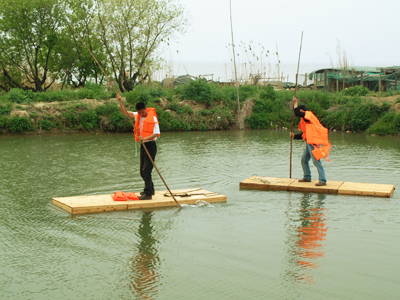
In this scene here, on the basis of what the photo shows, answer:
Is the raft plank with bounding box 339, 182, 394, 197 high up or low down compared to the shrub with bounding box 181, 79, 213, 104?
down

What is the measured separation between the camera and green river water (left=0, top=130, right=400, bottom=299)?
15.7 ft

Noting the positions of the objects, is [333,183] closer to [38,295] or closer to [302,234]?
[302,234]

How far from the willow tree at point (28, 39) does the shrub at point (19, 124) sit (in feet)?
19.4

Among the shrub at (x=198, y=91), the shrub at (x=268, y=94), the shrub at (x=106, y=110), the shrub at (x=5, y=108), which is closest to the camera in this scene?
the shrub at (x=5, y=108)

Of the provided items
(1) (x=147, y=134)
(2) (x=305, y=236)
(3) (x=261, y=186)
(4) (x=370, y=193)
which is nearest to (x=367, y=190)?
(4) (x=370, y=193)

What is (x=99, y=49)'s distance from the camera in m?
30.8

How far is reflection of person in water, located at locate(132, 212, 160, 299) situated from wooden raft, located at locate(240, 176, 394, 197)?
3.54 meters

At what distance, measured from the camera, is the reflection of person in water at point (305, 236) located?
5332 mm

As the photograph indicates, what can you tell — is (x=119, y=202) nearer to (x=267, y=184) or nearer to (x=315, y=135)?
(x=267, y=184)

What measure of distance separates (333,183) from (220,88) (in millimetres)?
21353

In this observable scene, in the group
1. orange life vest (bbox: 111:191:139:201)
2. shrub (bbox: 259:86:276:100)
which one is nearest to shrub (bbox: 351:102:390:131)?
shrub (bbox: 259:86:276:100)

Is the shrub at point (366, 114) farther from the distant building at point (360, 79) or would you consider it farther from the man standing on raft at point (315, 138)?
the man standing on raft at point (315, 138)

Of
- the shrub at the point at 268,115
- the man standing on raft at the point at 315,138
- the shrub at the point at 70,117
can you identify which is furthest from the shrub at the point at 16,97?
the man standing on raft at the point at 315,138

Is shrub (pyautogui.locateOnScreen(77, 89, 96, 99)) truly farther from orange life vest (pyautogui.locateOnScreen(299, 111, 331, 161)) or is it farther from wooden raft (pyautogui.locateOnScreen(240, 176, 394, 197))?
orange life vest (pyautogui.locateOnScreen(299, 111, 331, 161))
